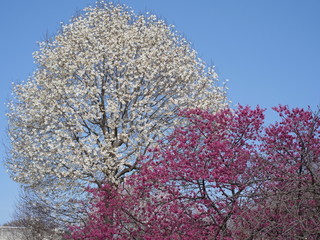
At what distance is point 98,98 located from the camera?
1989cm

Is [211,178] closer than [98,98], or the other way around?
[211,178]

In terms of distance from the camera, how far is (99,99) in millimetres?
19984

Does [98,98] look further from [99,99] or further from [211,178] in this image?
[211,178]

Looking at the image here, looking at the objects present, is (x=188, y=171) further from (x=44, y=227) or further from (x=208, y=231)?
(x=44, y=227)

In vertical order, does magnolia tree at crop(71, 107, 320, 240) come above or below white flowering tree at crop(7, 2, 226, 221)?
below

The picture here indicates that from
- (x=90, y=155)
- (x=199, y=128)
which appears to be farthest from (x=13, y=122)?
(x=199, y=128)

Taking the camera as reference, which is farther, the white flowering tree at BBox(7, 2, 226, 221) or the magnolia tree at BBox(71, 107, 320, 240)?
the white flowering tree at BBox(7, 2, 226, 221)

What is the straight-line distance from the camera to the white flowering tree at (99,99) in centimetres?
1858

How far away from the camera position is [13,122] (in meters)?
21.2

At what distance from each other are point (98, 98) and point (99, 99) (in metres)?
0.11

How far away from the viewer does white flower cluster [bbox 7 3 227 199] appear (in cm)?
1859

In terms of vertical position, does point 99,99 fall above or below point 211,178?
above

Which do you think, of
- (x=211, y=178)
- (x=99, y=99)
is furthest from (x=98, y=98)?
(x=211, y=178)

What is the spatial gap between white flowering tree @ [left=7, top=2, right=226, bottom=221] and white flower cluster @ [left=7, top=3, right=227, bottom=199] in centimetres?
5
